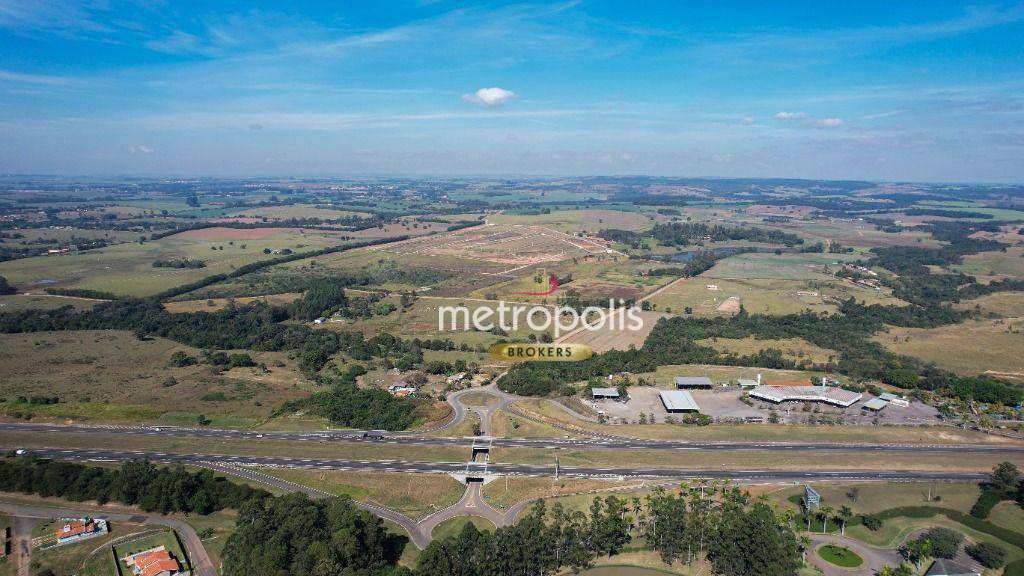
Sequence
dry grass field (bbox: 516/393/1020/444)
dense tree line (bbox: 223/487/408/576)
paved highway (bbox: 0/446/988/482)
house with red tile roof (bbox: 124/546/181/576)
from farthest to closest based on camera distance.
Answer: dry grass field (bbox: 516/393/1020/444) < paved highway (bbox: 0/446/988/482) < house with red tile roof (bbox: 124/546/181/576) < dense tree line (bbox: 223/487/408/576)

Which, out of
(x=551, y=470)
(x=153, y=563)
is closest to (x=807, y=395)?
(x=551, y=470)

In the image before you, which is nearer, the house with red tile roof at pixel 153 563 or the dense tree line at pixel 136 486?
the house with red tile roof at pixel 153 563

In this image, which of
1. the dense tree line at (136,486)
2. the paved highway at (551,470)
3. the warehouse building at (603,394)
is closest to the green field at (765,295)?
the warehouse building at (603,394)

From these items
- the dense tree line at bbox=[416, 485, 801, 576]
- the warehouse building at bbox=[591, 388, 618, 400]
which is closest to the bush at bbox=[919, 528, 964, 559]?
the dense tree line at bbox=[416, 485, 801, 576]

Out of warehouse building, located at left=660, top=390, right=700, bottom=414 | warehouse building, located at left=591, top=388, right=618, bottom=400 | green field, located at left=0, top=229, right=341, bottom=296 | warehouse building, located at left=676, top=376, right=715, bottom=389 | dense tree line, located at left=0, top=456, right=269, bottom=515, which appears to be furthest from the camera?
green field, located at left=0, top=229, right=341, bottom=296

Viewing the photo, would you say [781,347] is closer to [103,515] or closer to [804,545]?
[804,545]

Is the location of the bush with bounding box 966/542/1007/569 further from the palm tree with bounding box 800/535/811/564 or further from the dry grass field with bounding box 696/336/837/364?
the dry grass field with bounding box 696/336/837/364

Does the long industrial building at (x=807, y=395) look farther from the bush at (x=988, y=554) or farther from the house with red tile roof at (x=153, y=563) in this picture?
the house with red tile roof at (x=153, y=563)
